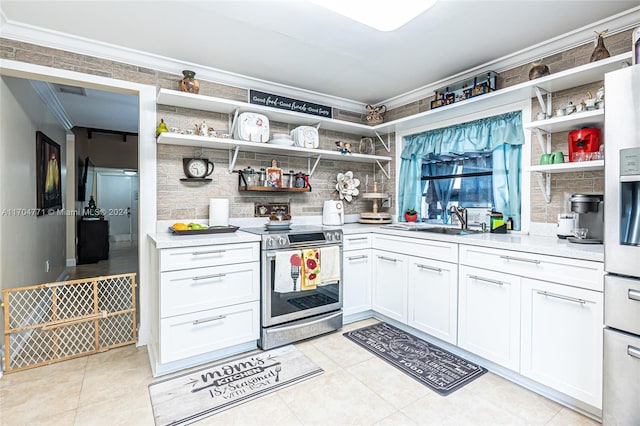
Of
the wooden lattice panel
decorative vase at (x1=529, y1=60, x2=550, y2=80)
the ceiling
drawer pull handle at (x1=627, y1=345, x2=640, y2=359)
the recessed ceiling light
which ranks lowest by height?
the wooden lattice panel

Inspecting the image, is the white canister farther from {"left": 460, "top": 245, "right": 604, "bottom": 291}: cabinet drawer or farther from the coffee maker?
{"left": 460, "top": 245, "right": 604, "bottom": 291}: cabinet drawer

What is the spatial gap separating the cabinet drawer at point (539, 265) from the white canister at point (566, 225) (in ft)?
1.61

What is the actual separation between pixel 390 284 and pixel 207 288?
1646mm

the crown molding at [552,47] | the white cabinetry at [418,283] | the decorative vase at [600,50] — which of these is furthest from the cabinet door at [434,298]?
the crown molding at [552,47]

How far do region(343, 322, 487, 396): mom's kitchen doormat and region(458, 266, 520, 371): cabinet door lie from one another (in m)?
0.17

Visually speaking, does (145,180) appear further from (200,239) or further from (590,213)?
(590,213)

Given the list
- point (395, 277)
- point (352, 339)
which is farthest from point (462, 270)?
point (352, 339)

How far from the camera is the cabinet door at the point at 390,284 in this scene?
2.80 meters

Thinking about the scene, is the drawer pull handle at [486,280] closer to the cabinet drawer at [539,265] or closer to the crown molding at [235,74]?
the cabinet drawer at [539,265]

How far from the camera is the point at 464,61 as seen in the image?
2.69 m

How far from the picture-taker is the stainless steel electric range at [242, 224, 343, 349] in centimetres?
247

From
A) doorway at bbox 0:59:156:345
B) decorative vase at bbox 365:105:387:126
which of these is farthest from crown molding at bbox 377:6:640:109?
doorway at bbox 0:59:156:345

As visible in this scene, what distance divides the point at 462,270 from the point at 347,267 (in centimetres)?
104

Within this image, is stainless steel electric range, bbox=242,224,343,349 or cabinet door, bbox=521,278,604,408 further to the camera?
stainless steel electric range, bbox=242,224,343,349
